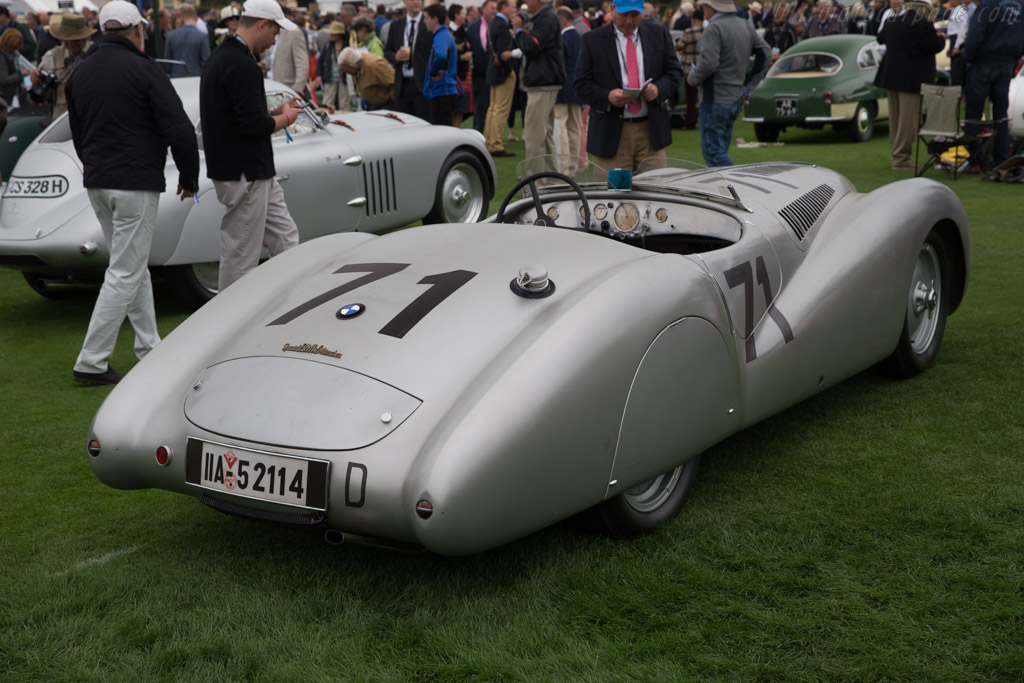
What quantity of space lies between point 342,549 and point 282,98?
4906 millimetres

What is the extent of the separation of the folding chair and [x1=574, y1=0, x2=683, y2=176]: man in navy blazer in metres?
4.41

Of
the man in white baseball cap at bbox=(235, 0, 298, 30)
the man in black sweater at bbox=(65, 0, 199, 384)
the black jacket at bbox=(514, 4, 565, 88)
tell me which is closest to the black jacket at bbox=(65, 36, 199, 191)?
the man in black sweater at bbox=(65, 0, 199, 384)

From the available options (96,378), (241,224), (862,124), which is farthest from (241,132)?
(862,124)

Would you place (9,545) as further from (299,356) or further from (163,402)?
(299,356)

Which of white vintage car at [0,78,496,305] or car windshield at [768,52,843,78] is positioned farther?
car windshield at [768,52,843,78]

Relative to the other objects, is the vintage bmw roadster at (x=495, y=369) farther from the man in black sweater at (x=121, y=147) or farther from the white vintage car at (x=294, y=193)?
the white vintage car at (x=294, y=193)

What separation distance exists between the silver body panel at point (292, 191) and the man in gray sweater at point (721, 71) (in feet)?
6.36

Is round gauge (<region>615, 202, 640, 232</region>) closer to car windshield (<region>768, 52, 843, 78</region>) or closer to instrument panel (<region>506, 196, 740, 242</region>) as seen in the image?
instrument panel (<region>506, 196, 740, 242</region>)

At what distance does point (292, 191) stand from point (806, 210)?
3862 mm

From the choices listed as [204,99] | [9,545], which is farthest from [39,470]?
[204,99]

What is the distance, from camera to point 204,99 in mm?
5641

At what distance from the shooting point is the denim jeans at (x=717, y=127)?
8.46 meters

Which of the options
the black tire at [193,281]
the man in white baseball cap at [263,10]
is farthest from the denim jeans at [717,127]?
the black tire at [193,281]

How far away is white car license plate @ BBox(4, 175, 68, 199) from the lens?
6.28 metres
